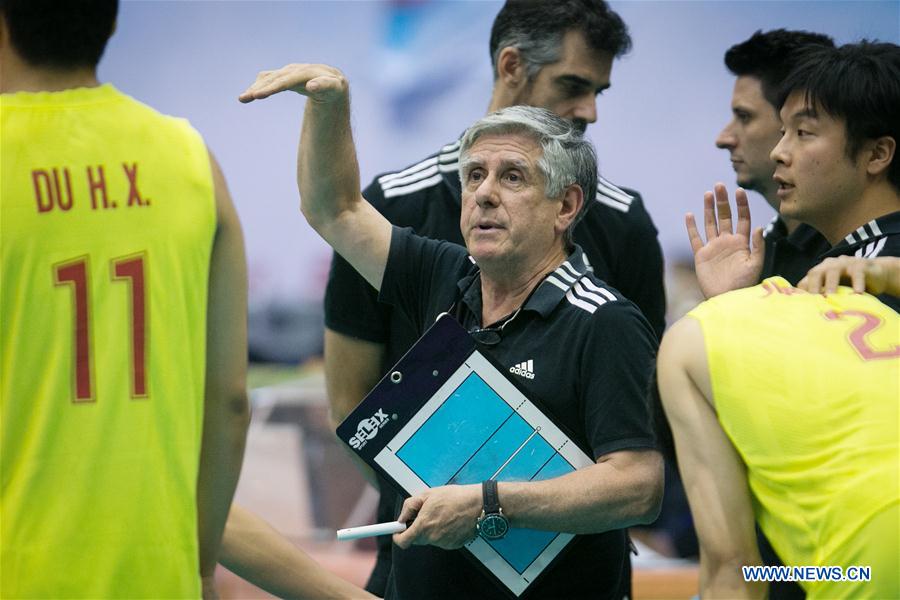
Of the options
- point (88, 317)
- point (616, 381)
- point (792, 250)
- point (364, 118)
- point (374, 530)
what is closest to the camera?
point (88, 317)

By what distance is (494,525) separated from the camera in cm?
256

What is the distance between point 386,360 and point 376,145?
205cm

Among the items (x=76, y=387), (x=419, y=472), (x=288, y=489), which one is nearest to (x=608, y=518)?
(x=419, y=472)

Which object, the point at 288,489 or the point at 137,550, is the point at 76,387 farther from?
the point at 288,489

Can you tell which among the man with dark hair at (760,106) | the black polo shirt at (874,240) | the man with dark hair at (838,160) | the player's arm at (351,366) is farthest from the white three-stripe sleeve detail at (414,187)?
the black polo shirt at (874,240)

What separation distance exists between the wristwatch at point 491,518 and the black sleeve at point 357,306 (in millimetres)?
1112

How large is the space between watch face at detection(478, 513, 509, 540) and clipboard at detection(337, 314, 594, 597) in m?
0.09

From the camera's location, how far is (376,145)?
18.1ft

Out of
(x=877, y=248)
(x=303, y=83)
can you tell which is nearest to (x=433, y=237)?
(x=303, y=83)

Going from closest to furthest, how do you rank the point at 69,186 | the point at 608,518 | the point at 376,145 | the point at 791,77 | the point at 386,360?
1. the point at 69,186
2. the point at 608,518
3. the point at 791,77
4. the point at 386,360
5. the point at 376,145

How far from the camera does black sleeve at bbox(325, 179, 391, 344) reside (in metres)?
3.60

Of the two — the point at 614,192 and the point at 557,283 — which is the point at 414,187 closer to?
the point at 614,192

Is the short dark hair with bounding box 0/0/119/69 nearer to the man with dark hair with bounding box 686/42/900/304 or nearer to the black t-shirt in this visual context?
the man with dark hair with bounding box 686/42/900/304

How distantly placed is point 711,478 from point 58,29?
4.29 ft
